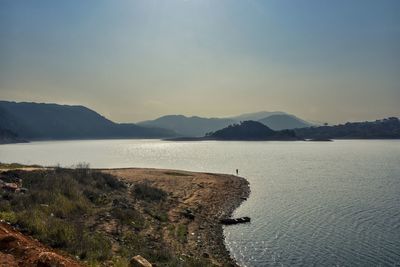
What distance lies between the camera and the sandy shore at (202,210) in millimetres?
26391

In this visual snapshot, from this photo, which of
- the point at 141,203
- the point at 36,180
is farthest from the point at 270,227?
the point at 36,180

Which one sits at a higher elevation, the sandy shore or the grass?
the grass

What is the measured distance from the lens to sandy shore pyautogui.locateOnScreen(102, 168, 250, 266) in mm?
26391

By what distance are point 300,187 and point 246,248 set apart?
116ft

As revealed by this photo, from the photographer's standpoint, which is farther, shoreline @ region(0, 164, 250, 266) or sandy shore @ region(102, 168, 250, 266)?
sandy shore @ region(102, 168, 250, 266)

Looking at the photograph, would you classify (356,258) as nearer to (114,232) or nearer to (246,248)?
(246,248)

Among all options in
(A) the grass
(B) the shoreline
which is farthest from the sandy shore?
(A) the grass

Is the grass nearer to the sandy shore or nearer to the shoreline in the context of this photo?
the shoreline

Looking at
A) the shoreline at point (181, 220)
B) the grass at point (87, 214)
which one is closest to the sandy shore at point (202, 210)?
the shoreline at point (181, 220)

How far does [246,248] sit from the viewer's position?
28.3 metres

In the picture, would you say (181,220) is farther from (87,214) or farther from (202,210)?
(87,214)

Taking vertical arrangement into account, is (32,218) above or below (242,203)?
above

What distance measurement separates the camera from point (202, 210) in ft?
136

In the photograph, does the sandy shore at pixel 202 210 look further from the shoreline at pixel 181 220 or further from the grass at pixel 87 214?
the grass at pixel 87 214
